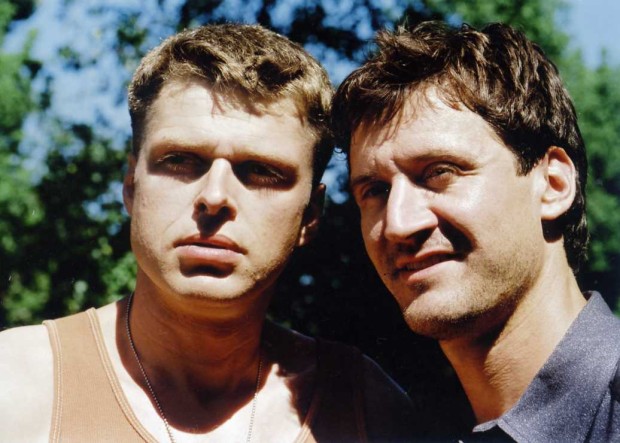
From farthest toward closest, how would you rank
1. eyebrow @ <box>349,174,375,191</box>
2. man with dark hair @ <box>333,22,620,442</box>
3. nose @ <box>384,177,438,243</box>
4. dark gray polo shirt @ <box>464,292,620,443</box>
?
1. eyebrow @ <box>349,174,375,191</box>
2. nose @ <box>384,177,438,243</box>
3. man with dark hair @ <box>333,22,620,442</box>
4. dark gray polo shirt @ <box>464,292,620,443</box>

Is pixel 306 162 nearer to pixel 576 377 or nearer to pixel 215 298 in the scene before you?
pixel 215 298

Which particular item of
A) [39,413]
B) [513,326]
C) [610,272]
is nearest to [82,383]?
[39,413]

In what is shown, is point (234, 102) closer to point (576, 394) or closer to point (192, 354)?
point (192, 354)

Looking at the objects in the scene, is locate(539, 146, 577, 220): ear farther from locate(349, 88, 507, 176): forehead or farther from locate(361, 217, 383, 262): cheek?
locate(361, 217, 383, 262): cheek

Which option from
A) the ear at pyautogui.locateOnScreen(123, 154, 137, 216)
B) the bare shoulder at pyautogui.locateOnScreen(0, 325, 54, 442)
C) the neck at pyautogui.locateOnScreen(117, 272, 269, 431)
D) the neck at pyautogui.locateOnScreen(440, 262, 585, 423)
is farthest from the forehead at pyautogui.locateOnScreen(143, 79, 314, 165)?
the neck at pyautogui.locateOnScreen(440, 262, 585, 423)

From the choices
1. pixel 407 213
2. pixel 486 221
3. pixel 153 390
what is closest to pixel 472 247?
pixel 486 221

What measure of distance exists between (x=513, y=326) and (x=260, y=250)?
1.07 metres

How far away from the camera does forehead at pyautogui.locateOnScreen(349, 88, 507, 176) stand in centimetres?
260

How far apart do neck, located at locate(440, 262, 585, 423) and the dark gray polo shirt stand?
0.12m

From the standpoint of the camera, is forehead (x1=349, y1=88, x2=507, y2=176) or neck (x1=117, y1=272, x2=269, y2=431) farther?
neck (x1=117, y1=272, x2=269, y2=431)

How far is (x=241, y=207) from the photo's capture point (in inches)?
112

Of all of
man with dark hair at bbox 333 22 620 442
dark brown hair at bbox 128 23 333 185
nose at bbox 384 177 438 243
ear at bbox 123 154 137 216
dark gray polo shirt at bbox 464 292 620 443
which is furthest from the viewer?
ear at bbox 123 154 137 216

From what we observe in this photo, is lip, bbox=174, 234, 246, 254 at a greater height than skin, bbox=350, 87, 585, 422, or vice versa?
skin, bbox=350, 87, 585, 422

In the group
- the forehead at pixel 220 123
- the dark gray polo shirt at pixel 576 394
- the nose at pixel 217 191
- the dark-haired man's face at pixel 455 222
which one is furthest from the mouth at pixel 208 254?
the dark gray polo shirt at pixel 576 394
